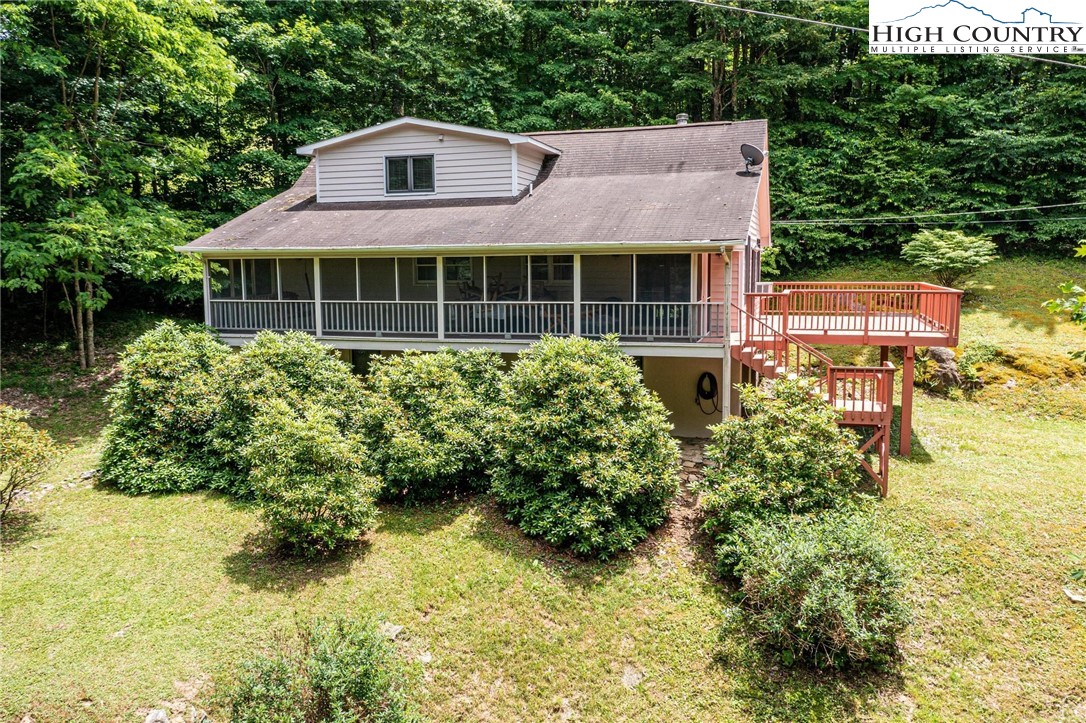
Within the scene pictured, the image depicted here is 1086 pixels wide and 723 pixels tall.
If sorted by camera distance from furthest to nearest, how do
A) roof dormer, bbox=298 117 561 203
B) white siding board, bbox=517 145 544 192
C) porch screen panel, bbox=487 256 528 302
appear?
white siding board, bbox=517 145 544 192, roof dormer, bbox=298 117 561 203, porch screen panel, bbox=487 256 528 302

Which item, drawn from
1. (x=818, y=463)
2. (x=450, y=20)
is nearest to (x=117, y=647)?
(x=818, y=463)

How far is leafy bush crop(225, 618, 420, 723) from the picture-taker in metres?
6.09

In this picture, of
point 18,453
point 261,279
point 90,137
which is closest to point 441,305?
point 261,279

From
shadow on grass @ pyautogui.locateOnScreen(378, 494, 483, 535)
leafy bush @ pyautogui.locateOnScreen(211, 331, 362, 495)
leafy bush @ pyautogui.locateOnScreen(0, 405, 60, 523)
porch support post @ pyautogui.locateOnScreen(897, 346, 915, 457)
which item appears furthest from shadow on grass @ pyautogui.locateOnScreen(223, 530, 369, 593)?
porch support post @ pyautogui.locateOnScreen(897, 346, 915, 457)

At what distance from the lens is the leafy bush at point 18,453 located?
30.1 ft

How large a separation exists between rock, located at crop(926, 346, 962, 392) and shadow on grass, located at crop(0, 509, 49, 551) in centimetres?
1745

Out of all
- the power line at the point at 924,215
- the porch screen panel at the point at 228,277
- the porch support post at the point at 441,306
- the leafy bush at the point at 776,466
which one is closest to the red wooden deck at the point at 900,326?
the leafy bush at the point at 776,466

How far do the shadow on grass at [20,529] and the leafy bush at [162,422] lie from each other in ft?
4.18

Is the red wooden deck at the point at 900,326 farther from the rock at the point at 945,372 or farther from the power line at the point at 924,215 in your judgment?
the power line at the point at 924,215

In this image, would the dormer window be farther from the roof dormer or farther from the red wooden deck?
the red wooden deck

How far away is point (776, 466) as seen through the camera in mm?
8914

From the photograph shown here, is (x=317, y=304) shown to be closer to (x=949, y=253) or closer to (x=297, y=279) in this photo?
(x=297, y=279)

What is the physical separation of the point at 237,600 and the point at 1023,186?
88.5 feet

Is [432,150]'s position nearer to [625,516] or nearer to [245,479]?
[245,479]
